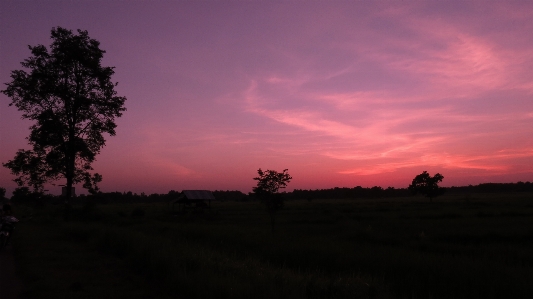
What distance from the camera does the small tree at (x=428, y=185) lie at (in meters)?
90.6

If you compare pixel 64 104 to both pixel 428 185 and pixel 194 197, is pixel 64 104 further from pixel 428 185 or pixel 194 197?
pixel 428 185

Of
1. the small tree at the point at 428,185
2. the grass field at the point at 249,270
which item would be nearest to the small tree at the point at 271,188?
the grass field at the point at 249,270

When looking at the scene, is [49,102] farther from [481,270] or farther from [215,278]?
[481,270]

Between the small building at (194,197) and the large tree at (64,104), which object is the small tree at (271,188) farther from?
the small building at (194,197)

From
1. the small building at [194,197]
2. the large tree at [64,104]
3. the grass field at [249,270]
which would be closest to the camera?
the grass field at [249,270]

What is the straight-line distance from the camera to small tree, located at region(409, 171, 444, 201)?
90562 millimetres

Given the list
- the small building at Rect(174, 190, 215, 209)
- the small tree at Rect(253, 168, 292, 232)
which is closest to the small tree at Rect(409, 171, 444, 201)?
the small building at Rect(174, 190, 215, 209)

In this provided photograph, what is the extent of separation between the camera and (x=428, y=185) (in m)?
91.6

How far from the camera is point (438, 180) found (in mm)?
91438

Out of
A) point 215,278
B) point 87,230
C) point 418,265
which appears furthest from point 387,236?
point 215,278

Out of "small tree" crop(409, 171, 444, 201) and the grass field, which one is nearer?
the grass field

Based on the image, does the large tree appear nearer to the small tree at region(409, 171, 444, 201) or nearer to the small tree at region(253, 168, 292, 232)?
the small tree at region(253, 168, 292, 232)

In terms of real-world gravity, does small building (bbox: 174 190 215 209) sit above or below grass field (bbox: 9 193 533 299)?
above

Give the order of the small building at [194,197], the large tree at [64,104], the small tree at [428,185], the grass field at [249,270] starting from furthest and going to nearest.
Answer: the small tree at [428,185], the small building at [194,197], the large tree at [64,104], the grass field at [249,270]
